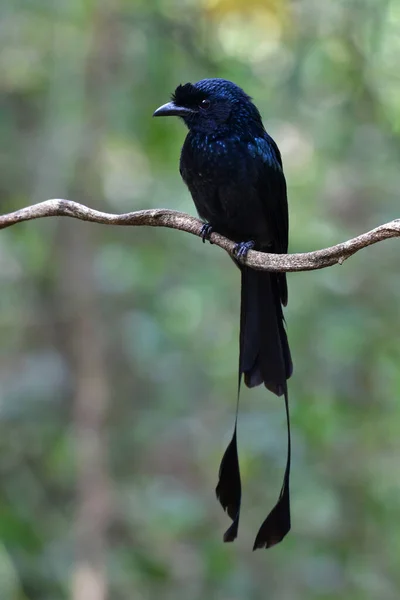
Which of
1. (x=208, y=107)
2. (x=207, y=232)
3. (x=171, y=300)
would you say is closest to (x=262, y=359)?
(x=207, y=232)

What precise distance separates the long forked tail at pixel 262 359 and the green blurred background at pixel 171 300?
4.48ft

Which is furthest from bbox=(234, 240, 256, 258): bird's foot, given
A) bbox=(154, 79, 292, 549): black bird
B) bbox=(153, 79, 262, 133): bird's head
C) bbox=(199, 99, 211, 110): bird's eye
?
bbox=(199, 99, 211, 110): bird's eye

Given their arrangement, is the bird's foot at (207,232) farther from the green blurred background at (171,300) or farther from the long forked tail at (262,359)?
the green blurred background at (171,300)

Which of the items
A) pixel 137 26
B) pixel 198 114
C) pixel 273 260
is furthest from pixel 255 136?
pixel 137 26

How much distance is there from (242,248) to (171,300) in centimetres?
279

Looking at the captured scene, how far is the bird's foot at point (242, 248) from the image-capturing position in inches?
116

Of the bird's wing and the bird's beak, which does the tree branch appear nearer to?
the bird's wing

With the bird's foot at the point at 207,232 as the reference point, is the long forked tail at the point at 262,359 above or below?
below

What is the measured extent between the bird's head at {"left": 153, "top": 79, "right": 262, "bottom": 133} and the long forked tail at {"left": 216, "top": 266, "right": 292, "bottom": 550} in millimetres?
541

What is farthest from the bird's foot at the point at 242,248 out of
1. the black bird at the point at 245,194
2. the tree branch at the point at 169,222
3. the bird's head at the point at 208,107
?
the bird's head at the point at 208,107

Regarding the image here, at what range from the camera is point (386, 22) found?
425 cm

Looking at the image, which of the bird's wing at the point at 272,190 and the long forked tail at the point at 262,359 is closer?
the long forked tail at the point at 262,359

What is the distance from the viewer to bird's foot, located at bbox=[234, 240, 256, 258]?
2950 mm

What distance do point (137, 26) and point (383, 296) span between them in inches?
80.0
